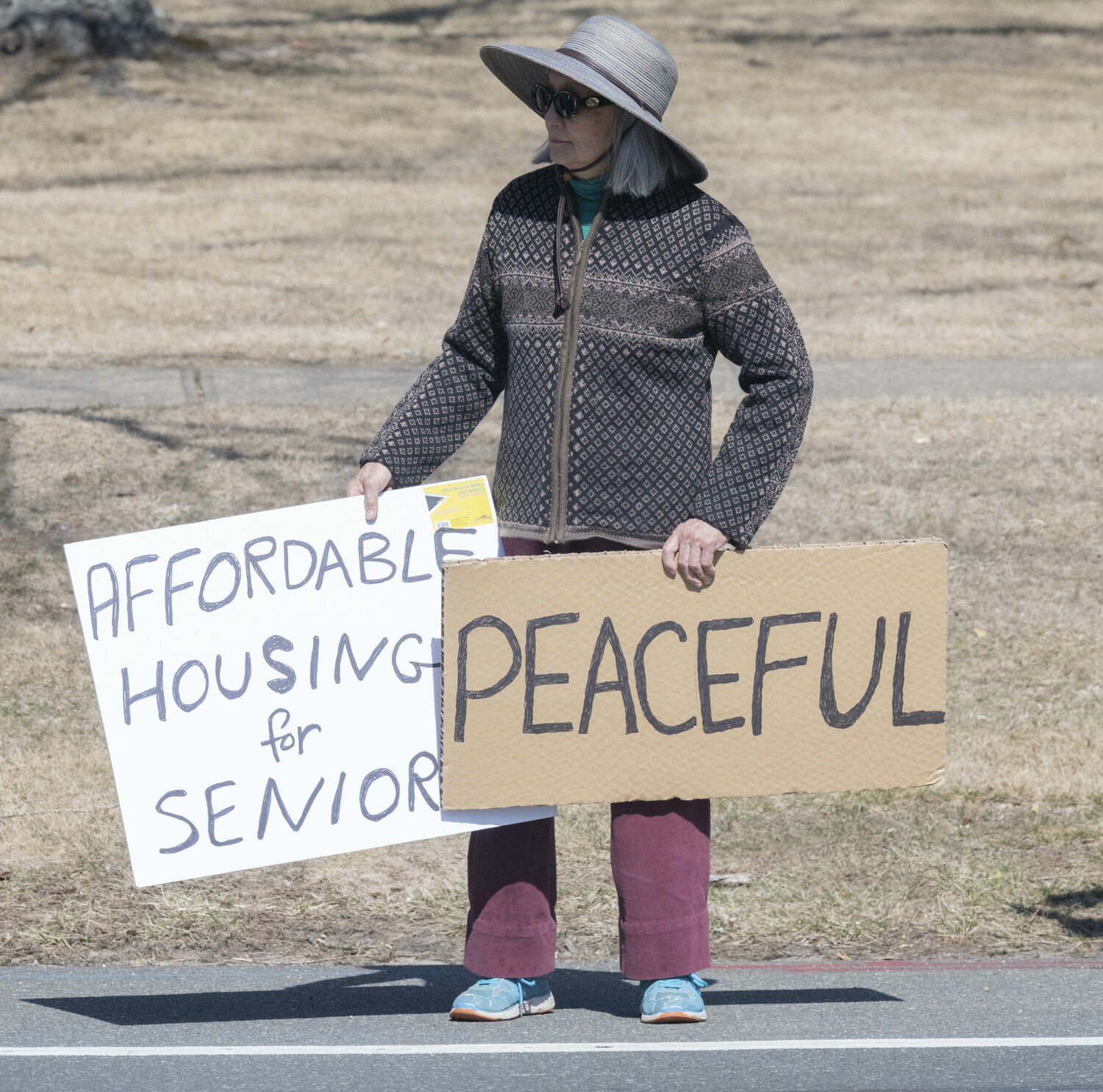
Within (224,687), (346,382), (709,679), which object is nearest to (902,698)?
(709,679)

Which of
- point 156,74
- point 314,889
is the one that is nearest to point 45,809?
point 314,889

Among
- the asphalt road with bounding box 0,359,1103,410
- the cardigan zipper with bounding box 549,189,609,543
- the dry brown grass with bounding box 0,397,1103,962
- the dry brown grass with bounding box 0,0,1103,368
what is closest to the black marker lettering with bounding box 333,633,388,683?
the cardigan zipper with bounding box 549,189,609,543

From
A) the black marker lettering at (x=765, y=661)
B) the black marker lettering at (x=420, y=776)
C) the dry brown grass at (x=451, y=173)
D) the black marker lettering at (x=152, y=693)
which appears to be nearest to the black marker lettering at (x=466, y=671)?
the black marker lettering at (x=420, y=776)

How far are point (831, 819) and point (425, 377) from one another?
2294 millimetres

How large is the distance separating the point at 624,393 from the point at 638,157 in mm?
463

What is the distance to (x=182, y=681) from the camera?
3.61 meters

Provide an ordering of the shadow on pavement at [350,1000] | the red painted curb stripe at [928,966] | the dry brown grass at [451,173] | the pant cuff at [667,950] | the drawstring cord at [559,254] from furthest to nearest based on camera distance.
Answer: the dry brown grass at [451,173]
the red painted curb stripe at [928,966]
the shadow on pavement at [350,1000]
the pant cuff at [667,950]
the drawstring cord at [559,254]

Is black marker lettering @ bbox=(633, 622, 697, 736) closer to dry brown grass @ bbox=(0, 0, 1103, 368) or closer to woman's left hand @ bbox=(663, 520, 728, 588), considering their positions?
woman's left hand @ bbox=(663, 520, 728, 588)

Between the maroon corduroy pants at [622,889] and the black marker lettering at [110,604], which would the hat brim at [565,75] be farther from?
the black marker lettering at [110,604]

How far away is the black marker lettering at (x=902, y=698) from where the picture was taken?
3584 mm

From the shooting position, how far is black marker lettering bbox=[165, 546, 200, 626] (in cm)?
361

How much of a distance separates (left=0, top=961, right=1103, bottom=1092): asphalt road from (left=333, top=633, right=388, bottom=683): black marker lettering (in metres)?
0.76

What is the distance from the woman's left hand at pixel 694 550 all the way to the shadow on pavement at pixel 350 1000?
1.03 m

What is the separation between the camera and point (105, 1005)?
154 inches
